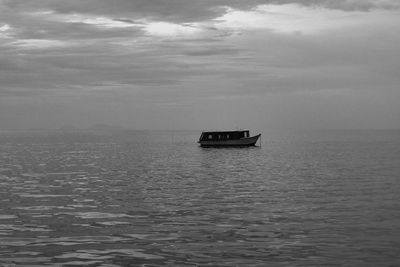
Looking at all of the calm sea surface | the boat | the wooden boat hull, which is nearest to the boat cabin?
the boat

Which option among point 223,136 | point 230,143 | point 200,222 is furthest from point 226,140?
point 200,222

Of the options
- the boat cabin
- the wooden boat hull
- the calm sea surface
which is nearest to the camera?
the calm sea surface

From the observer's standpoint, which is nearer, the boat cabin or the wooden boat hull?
the wooden boat hull

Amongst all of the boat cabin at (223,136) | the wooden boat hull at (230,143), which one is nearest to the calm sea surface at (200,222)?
the wooden boat hull at (230,143)

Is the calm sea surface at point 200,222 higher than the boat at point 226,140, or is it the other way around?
the boat at point 226,140

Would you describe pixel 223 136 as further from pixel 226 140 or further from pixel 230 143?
pixel 230 143

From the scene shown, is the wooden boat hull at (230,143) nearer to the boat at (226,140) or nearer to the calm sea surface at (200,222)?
the boat at (226,140)

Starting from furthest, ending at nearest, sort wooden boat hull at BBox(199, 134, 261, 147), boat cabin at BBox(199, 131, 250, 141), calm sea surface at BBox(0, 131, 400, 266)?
boat cabin at BBox(199, 131, 250, 141) → wooden boat hull at BBox(199, 134, 261, 147) → calm sea surface at BBox(0, 131, 400, 266)

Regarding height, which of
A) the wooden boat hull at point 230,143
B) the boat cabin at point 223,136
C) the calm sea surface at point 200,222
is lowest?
the calm sea surface at point 200,222

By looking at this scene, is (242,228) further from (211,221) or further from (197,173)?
(197,173)

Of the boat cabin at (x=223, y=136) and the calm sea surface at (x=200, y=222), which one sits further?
the boat cabin at (x=223, y=136)

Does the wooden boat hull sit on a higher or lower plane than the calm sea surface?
higher

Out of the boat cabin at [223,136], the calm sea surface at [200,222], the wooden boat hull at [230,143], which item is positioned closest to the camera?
the calm sea surface at [200,222]

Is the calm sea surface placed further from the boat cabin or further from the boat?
the boat cabin
